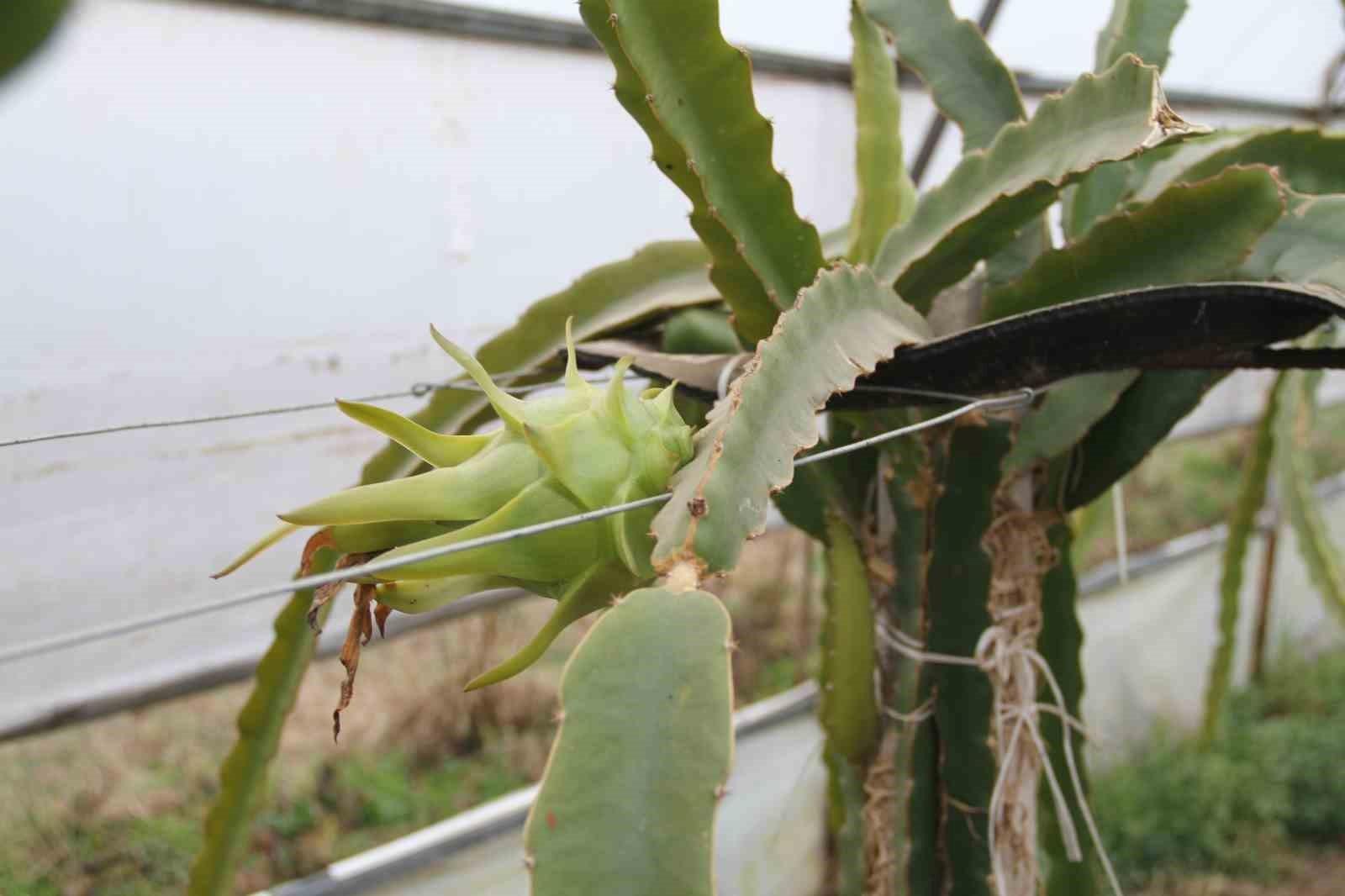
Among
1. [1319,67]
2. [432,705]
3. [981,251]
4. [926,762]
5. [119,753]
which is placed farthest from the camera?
[1319,67]

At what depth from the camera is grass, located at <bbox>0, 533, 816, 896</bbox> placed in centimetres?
119

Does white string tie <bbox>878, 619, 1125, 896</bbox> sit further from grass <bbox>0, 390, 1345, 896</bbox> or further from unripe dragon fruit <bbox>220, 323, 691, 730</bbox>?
grass <bbox>0, 390, 1345, 896</bbox>

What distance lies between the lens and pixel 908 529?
0.63m

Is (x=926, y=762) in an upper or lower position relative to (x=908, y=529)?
lower

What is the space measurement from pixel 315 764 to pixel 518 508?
54.0 inches

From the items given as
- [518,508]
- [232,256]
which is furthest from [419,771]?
[518,508]

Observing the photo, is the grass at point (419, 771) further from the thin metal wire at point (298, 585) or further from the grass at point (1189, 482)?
the thin metal wire at point (298, 585)

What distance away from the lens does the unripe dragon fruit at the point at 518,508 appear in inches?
A: 14.3

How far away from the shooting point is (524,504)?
0.37 metres

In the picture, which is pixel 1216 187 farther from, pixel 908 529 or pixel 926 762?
pixel 926 762

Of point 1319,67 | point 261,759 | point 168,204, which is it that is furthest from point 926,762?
point 1319,67

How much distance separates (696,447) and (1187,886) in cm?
155

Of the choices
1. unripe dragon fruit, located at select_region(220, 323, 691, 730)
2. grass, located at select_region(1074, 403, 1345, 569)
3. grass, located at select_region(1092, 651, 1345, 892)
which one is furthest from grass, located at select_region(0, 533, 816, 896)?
grass, located at select_region(1074, 403, 1345, 569)

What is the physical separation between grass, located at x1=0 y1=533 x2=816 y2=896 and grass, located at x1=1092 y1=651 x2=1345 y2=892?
0.63 m
